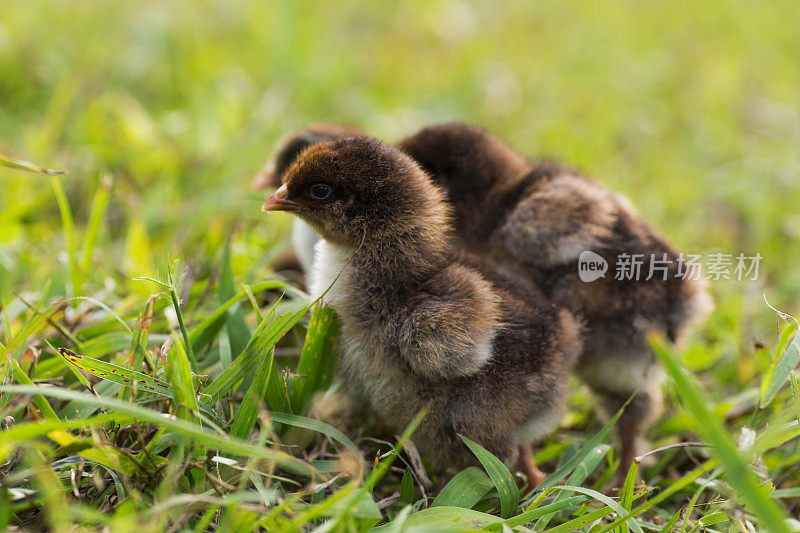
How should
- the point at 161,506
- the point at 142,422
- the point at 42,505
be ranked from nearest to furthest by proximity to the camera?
the point at 161,506
the point at 42,505
the point at 142,422

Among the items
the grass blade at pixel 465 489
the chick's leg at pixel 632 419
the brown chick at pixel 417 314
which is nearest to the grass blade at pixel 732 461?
the brown chick at pixel 417 314

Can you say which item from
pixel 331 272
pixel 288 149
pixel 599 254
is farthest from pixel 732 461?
pixel 288 149

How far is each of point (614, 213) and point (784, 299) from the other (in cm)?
175

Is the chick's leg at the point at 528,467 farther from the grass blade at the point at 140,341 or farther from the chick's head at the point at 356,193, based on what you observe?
the grass blade at the point at 140,341

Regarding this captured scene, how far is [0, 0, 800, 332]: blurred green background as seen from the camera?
388 centimetres

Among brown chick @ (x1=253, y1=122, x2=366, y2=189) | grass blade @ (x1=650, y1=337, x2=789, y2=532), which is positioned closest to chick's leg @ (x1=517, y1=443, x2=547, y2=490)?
grass blade @ (x1=650, y1=337, x2=789, y2=532)

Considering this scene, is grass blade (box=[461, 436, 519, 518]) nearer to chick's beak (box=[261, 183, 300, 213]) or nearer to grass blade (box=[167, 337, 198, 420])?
grass blade (box=[167, 337, 198, 420])

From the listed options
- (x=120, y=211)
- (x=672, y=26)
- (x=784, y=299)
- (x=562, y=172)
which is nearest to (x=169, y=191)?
(x=120, y=211)

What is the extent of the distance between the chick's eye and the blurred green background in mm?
889

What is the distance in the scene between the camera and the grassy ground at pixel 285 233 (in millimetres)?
2018

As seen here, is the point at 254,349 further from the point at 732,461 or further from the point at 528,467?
the point at 732,461

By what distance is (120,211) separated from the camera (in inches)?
165

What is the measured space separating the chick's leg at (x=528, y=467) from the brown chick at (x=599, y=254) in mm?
453

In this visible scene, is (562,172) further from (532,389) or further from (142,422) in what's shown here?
(142,422)
